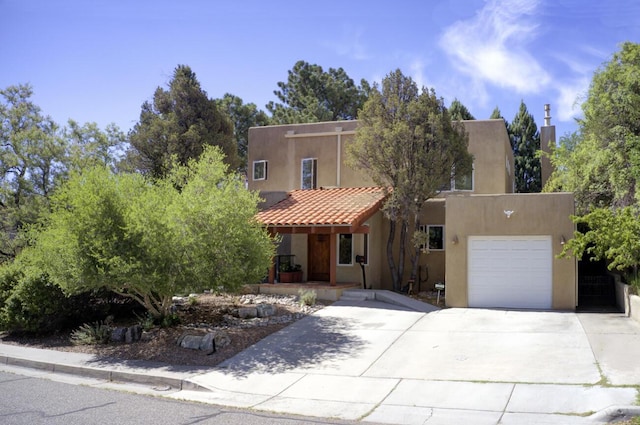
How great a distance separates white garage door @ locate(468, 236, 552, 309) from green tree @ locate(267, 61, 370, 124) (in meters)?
24.2

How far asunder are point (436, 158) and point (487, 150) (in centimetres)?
376

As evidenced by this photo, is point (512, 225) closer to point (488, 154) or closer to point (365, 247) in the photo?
point (488, 154)

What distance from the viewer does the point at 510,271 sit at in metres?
15.8

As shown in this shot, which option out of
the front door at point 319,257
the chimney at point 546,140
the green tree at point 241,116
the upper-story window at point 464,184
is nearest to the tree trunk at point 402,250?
the upper-story window at point 464,184

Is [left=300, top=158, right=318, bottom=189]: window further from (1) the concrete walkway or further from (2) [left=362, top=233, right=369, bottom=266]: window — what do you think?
(1) the concrete walkway

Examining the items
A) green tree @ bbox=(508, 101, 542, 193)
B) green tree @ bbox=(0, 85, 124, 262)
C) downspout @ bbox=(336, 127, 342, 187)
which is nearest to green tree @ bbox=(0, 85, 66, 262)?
green tree @ bbox=(0, 85, 124, 262)

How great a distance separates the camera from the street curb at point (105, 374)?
9.79 metres

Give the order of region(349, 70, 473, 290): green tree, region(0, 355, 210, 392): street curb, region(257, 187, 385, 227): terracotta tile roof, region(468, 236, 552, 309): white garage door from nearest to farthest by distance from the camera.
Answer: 1. region(0, 355, 210, 392): street curb
2. region(468, 236, 552, 309): white garage door
3. region(257, 187, 385, 227): terracotta tile roof
4. region(349, 70, 473, 290): green tree

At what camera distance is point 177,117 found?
74.4 ft

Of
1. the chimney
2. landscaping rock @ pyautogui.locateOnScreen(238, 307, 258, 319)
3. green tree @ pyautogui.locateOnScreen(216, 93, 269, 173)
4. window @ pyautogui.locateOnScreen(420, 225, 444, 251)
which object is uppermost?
green tree @ pyautogui.locateOnScreen(216, 93, 269, 173)

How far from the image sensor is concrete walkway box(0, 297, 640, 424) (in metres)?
7.80

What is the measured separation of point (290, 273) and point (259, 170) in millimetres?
6483

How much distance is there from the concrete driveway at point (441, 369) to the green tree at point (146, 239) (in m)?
2.05

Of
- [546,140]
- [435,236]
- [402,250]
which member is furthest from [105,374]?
[546,140]
